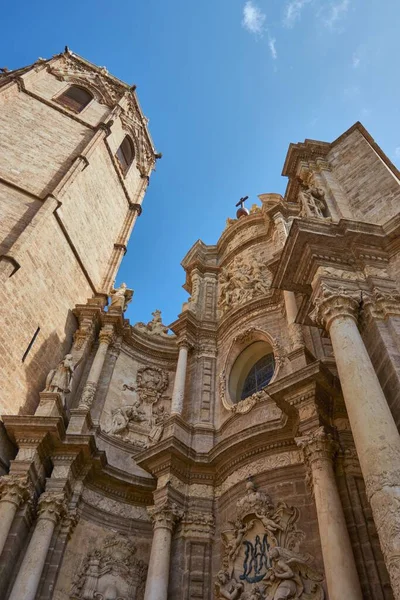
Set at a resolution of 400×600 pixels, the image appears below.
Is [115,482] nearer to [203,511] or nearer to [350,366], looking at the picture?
[203,511]

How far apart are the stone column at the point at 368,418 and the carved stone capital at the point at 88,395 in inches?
260

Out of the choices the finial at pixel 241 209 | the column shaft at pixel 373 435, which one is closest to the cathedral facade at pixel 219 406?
the column shaft at pixel 373 435

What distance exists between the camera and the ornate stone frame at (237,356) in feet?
34.2

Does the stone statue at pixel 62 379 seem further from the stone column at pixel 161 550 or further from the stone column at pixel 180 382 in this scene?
the stone column at pixel 161 550

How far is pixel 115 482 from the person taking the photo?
1070 cm

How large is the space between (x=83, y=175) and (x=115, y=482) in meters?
11.8

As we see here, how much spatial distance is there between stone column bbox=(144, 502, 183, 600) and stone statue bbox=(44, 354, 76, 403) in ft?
11.7

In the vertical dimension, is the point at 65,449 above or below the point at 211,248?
below

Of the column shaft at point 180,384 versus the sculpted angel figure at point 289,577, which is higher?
the column shaft at point 180,384

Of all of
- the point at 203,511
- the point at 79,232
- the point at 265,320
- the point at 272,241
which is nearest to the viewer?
the point at 203,511

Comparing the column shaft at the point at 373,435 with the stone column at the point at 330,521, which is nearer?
the column shaft at the point at 373,435

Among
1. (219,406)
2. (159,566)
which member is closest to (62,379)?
(219,406)

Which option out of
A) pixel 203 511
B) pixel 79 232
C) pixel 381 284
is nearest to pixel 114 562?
pixel 203 511

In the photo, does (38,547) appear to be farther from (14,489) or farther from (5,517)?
(14,489)
